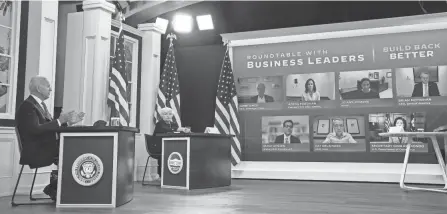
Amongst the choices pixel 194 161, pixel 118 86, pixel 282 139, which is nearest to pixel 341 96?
pixel 282 139

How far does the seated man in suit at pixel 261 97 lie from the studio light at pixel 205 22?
148cm

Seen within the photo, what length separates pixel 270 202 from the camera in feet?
13.3

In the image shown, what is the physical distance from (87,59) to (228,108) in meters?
2.60

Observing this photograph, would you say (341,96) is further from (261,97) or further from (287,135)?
(261,97)

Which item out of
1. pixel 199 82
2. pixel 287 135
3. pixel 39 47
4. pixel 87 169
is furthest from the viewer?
pixel 199 82

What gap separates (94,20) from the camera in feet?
19.7

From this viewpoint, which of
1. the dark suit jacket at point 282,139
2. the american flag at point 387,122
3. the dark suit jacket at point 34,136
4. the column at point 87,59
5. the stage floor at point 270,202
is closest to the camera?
the stage floor at point 270,202

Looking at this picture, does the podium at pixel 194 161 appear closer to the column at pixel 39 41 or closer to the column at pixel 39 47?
the column at pixel 39 47

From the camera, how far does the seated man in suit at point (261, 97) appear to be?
24.2ft

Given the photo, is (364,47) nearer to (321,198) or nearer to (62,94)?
(321,198)

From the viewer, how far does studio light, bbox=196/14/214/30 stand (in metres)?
7.66

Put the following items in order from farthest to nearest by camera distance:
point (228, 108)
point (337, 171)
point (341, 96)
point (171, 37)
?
point (171, 37), point (228, 108), point (341, 96), point (337, 171)

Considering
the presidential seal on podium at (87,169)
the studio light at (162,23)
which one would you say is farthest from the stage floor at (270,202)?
the studio light at (162,23)

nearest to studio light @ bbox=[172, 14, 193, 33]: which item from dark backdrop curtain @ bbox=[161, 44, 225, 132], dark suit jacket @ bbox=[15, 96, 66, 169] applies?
dark backdrop curtain @ bbox=[161, 44, 225, 132]
